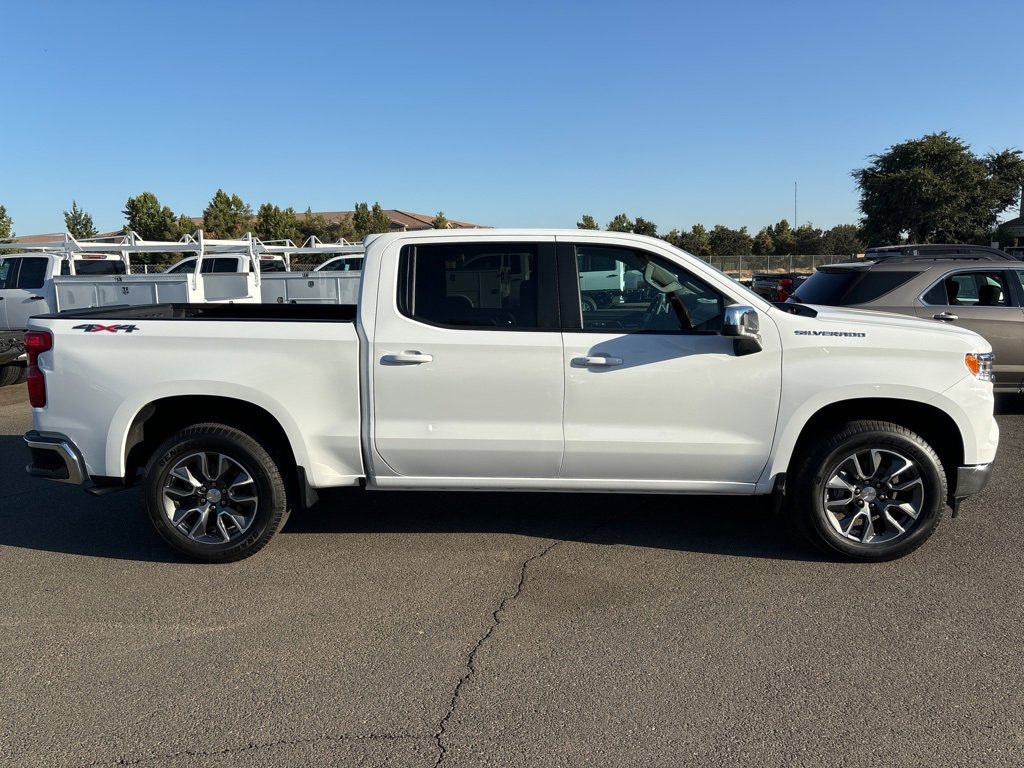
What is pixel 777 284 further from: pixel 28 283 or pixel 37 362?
pixel 37 362

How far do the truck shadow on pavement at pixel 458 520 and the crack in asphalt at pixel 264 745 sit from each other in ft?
6.60

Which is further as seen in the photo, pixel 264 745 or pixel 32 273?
pixel 32 273

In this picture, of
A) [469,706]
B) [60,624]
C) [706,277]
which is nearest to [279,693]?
[469,706]

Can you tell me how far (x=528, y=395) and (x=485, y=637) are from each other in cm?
131

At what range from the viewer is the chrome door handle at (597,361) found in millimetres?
4316

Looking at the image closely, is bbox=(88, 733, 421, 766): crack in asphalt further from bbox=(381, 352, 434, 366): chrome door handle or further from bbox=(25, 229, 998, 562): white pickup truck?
bbox=(381, 352, 434, 366): chrome door handle

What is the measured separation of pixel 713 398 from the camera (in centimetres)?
436

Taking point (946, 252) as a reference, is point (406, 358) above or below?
below

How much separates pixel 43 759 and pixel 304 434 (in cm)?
201

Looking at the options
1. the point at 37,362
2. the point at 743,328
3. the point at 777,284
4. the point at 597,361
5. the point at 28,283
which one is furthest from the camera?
the point at 777,284

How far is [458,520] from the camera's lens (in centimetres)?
535

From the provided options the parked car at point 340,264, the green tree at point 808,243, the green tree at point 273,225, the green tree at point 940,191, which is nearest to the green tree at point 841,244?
the green tree at point 808,243

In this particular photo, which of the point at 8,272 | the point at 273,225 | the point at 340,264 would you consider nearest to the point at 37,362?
the point at 8,272

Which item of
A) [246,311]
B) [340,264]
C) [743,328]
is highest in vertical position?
[340,264]
